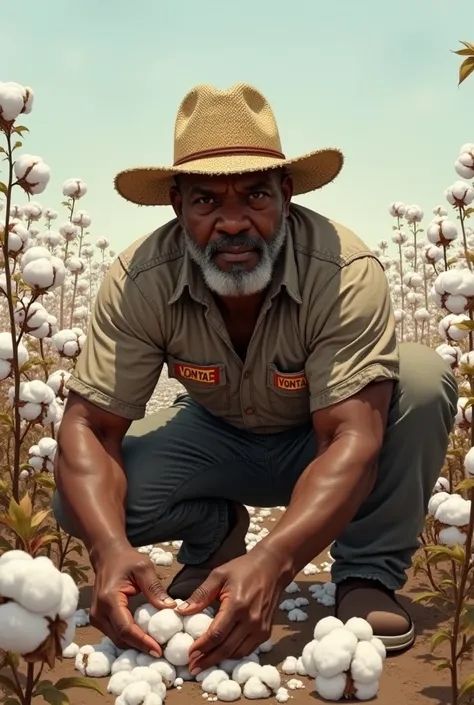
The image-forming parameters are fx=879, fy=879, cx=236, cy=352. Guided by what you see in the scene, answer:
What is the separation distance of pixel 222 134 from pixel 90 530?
1.58 m

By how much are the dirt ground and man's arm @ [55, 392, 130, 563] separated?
47cm

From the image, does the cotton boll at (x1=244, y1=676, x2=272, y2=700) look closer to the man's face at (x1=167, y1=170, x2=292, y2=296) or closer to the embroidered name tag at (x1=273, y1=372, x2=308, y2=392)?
the embroidered name tag at (x1=273, y1=372, x2=308, y2=392)

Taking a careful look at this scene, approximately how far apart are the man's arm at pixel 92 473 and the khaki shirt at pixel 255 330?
0.08m

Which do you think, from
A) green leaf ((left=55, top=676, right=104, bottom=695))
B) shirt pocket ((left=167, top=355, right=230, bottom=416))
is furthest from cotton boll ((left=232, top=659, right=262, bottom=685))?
shirt pocket ((left=167, top=355, right=230, bottom=416))

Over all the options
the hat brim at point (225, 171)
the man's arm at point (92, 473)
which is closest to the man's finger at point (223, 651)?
the man's arm at point (92, 473)

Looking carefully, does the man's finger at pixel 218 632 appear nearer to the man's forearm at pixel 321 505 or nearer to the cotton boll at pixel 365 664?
the man's forearm at pixel 321 505

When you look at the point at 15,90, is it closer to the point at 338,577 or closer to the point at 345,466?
the point at 345,466

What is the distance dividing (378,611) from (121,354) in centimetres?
141

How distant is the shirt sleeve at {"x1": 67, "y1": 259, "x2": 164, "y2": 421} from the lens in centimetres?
346

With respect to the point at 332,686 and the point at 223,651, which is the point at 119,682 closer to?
the point at 223,651

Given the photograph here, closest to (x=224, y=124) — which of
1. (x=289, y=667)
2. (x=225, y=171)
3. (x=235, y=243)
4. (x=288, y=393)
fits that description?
(x=225, y=171)

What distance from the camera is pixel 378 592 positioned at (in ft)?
11.3

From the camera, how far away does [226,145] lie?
338 cm

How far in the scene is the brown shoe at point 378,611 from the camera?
328cm
